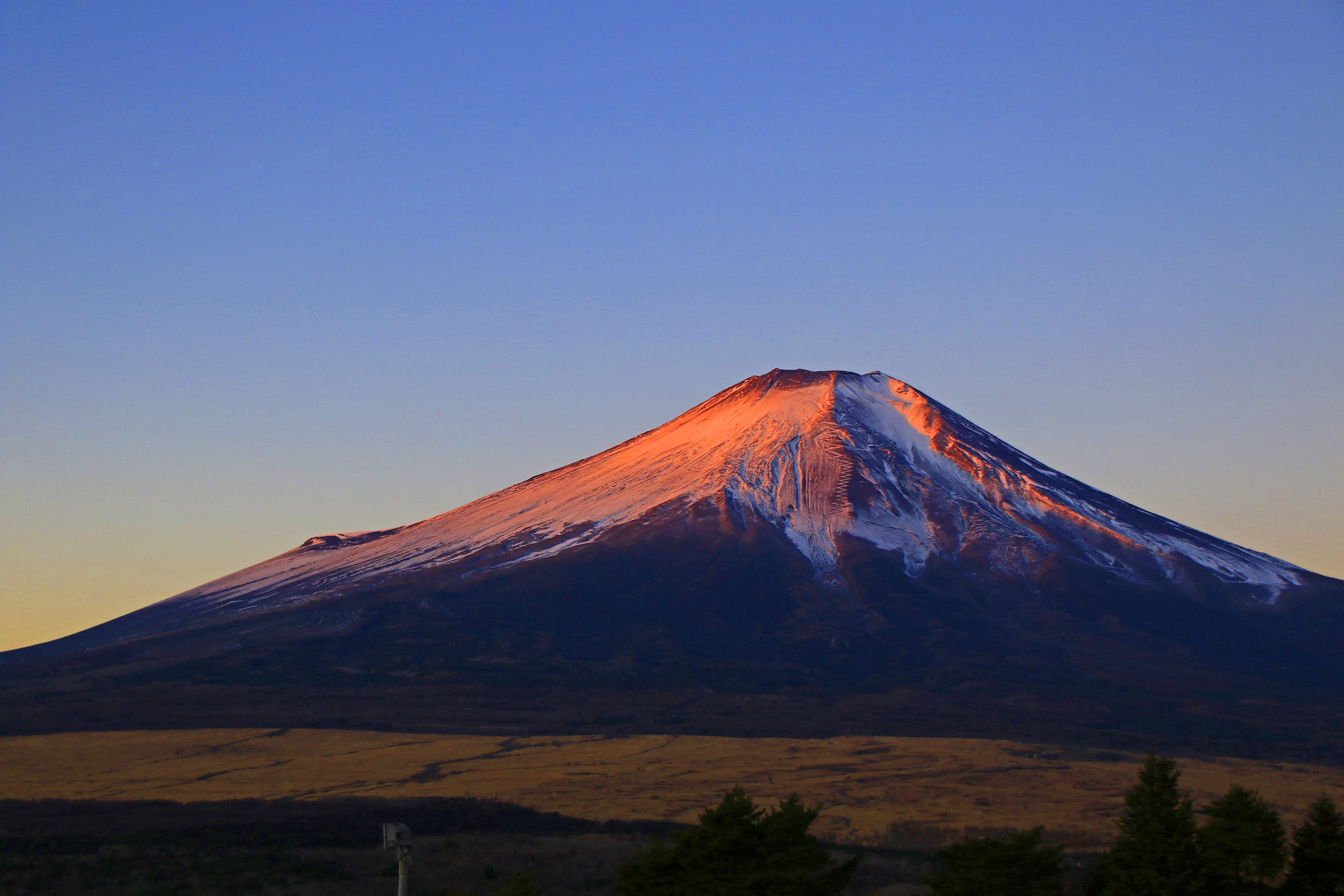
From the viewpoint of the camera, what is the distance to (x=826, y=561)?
405 feet

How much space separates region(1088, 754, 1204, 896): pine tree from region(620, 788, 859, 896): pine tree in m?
6.25

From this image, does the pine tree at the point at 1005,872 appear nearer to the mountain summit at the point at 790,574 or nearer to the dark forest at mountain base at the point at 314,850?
the dark forest at mountain base at the point at 314,850

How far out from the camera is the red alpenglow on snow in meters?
128

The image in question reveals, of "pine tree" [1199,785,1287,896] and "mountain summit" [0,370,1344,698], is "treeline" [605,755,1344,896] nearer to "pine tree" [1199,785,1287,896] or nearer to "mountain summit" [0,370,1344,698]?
"pine tree" [1199,785,1287,896]

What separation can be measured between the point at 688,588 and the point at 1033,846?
9198 centimetres

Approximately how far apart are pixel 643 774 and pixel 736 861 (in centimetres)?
3766

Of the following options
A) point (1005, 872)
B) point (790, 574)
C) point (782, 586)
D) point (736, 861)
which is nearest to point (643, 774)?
point (736, 861)

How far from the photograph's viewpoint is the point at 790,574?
11975 cm

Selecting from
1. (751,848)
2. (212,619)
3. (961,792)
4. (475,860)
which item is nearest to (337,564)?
(212,619)

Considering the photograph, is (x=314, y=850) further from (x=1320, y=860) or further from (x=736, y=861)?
(x=1320, y=860)

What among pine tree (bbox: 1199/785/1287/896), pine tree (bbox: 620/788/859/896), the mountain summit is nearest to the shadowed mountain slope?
the mountain summit

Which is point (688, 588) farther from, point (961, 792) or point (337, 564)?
point (961, 792)

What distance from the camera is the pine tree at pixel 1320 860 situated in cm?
2764

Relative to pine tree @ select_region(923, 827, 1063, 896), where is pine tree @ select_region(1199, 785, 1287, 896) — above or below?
below
